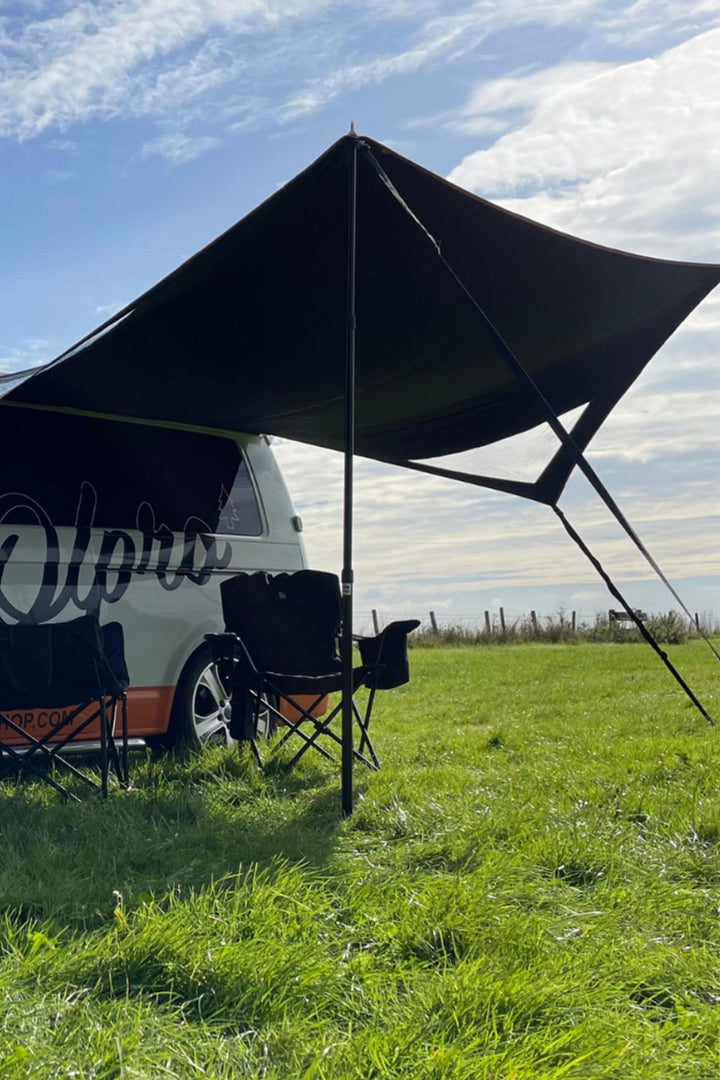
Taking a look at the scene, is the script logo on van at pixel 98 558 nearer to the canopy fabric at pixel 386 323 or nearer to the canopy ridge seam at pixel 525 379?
the canopy fabric at pixel 386 323

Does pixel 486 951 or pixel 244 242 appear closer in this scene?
pixel 486 951

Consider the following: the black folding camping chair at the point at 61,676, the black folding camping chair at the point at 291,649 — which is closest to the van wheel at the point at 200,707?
the black folding camping chair at the point at 291,649

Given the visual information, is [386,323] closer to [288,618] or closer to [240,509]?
[288,618]

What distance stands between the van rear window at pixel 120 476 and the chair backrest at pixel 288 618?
708 mm

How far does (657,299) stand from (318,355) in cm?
175

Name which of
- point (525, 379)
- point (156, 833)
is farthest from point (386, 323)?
point (156, 833)

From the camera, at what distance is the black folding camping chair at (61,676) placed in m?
4.32

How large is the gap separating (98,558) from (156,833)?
73.9 inches

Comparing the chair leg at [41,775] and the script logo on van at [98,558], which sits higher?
the script logo on van at [98,558]

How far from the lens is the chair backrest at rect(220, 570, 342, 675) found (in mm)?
4938

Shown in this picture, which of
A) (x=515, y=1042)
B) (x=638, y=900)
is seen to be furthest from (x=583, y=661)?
(x=515, y=1042)

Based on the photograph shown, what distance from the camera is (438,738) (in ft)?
20.9

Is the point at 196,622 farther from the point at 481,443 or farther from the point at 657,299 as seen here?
the point at 657,299

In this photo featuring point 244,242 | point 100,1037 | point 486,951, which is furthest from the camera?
point 244,242
